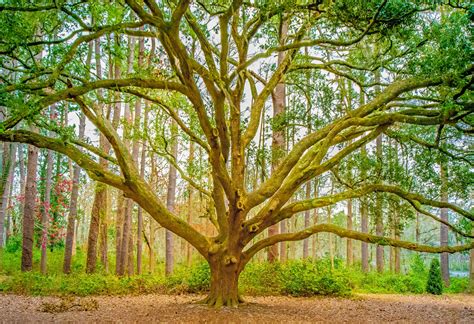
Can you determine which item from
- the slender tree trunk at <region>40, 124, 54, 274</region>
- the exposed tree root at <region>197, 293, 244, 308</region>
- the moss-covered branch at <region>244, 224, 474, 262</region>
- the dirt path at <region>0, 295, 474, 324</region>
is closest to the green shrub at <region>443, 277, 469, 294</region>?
the dirt path at <region>0, 295, 474, 324</region>

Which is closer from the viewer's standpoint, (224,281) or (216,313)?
(216,313)

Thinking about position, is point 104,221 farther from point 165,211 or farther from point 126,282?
point 165,211

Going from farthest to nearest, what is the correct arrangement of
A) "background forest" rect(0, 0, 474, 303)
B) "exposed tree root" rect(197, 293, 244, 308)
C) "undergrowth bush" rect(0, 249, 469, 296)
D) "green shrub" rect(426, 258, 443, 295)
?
"green shrub" rect(426, 258, 443, 295), "undergrowth bush" rect(0, 249, 469, 296), "exposed tree root" rect(197, 293, 244, 308), "background forest" rect(0, 0, 474, 303)

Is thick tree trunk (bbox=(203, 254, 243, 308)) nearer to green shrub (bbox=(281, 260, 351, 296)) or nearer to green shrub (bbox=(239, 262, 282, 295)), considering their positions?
green shrub (bbox=(239, 262, 282, 295))

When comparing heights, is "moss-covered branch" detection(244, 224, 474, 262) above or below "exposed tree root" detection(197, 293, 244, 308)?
above

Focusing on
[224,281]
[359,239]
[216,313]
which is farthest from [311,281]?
[216,313]

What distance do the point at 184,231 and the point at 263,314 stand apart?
7.22ft

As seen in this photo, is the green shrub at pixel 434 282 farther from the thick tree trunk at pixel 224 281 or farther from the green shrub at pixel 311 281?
the thick tree trunk at pixel 224 281

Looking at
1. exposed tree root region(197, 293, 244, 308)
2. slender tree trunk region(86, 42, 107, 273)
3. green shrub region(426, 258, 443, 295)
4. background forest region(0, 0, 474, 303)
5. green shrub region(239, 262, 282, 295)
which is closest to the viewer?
background forest region(0, 0, 474, 303)

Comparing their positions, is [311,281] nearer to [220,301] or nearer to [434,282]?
[220,301]

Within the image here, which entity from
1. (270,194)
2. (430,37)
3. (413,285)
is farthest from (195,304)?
(413,285)

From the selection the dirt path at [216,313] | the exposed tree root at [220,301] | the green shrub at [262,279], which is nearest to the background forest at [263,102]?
the green shrub at [262,279]

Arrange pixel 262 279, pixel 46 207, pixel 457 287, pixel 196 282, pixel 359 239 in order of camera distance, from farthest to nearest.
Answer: pixel 457 287, pixel 46 207, pixel 262 279, pixel 196 282, pixel 359 239

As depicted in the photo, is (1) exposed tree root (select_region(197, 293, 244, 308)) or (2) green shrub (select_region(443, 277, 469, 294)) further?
(2) green shrub (select_region(443, 277, 469, 294))
